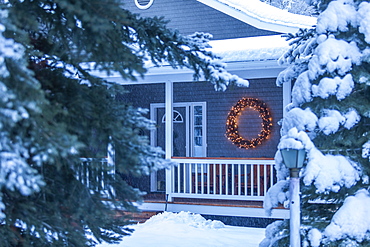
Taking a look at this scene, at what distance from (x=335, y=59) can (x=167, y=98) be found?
16.9ft

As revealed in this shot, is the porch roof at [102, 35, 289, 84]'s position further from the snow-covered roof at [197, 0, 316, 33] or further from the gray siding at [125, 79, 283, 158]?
the gray siding at [125, 79, 283, 158]

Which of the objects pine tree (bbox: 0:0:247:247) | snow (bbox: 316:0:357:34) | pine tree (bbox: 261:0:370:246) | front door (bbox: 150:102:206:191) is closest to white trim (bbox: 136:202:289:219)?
front door (bbox: 150:102:206:191)

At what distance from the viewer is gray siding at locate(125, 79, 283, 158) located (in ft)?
37.1

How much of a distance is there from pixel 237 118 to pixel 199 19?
262cm

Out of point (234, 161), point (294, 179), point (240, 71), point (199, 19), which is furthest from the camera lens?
point (199, 19)

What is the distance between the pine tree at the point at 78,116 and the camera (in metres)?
3.00

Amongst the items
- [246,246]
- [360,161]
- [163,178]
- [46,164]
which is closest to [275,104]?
[163,178]

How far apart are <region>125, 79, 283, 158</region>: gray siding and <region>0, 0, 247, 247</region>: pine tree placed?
747cm

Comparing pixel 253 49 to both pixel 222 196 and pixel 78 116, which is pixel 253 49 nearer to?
pixel 222 196

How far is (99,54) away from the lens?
3244mm

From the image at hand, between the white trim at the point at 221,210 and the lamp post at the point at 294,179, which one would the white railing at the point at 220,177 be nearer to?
the white trim at the point at 221,210

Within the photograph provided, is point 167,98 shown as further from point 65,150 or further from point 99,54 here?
point 65,150

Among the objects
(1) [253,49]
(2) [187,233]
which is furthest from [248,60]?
(2) [187,233]

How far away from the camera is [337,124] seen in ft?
16.2
